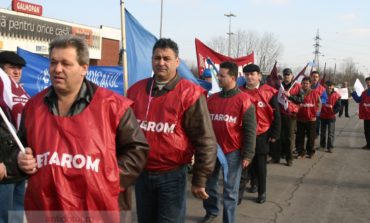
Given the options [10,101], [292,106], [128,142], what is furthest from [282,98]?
[128,142]

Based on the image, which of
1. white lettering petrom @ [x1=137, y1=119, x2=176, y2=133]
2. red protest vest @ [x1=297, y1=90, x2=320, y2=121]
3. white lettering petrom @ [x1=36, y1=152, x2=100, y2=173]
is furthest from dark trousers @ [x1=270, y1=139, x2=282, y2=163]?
white lettering petrom @ [x1=36, y1=152, x2=100, y2=173]

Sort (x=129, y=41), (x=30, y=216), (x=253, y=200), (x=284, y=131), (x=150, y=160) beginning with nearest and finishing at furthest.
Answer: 1. (x=30, y=216)
2. (x=150, y=160)
3. (x=129, y=41)
4. (x=253, y=200)
5. (x=284, y=131)

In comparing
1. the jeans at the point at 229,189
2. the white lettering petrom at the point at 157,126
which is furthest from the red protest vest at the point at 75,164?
the jeans at the point at 229,189

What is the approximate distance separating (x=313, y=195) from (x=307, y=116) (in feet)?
12.5

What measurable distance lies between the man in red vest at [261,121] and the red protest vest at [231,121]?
1102 millimetres

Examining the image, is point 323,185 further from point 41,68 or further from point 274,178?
point 41,68

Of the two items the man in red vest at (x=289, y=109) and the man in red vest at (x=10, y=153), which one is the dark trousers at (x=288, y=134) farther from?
the man in red vest at (x=10, y=153)

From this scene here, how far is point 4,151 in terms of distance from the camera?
3.26 meters

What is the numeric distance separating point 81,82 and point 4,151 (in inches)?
41.3

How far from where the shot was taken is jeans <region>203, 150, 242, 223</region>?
204 inches

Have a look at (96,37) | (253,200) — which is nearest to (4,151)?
(253,200)

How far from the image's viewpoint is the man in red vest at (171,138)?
3.60m

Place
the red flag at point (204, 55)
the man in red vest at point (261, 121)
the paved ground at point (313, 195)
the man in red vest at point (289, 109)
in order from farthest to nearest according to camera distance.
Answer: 1. the man in red vest at point (289, 109)
2. the red flag at point (204, 55)
3. the man in red vest at point (261, 121)
4. the paved ground at point (313, 195)

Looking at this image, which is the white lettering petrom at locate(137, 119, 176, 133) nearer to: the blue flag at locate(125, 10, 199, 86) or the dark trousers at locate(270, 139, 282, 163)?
the blue flag at locate(125, 10, 199, 86)
